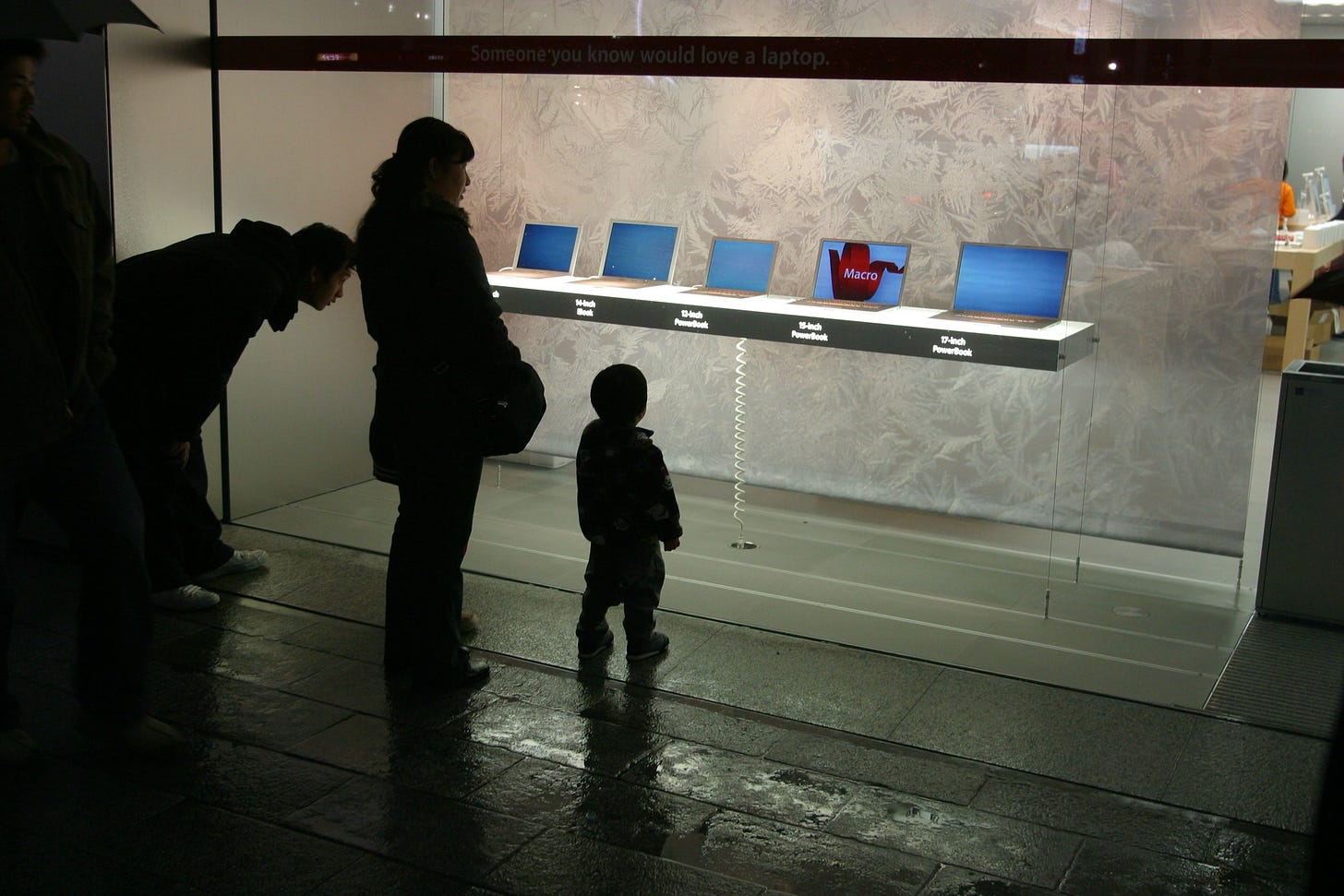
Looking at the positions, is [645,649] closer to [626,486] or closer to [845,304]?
[626,486]

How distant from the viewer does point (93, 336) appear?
3387mm

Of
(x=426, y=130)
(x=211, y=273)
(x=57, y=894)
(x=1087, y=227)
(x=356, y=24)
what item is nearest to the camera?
(x=57, y=894)

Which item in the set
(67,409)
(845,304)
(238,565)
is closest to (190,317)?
(67,409)

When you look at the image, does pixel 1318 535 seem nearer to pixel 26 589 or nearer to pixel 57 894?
pixel 57 894

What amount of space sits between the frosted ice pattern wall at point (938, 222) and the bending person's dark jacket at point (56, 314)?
241 cm

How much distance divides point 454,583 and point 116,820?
3.90ft

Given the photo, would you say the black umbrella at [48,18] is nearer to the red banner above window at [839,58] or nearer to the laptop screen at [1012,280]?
the red banner above window at [839,58]

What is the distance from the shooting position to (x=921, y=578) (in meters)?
5.14

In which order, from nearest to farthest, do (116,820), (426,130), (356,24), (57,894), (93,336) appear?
(57,894) < (116,820) < (93,336) < (426,130) < (356,24)

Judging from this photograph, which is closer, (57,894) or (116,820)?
(57,894)

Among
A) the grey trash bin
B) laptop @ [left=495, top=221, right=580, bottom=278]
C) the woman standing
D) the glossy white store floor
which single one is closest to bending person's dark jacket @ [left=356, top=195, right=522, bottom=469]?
the woman standing

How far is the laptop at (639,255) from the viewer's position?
5.77 meters

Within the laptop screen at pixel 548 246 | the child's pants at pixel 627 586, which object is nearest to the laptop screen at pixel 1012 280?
the child's pants at pixel 627 586

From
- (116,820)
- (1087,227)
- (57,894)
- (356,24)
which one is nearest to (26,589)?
(116,820)
